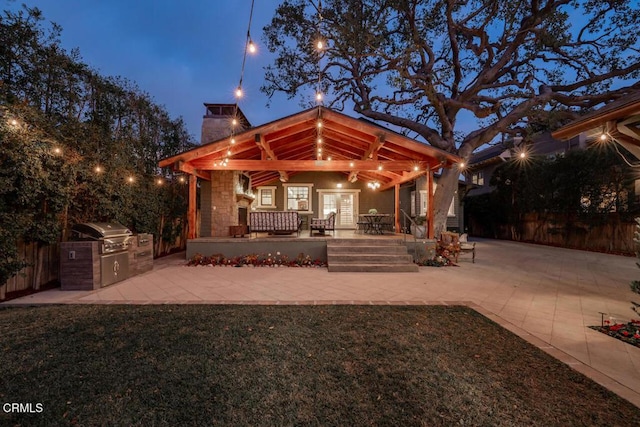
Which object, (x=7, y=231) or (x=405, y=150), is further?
(x=405, y=150)

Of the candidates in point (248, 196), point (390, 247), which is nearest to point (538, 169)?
point (390, 247)

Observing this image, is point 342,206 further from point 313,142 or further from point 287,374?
point 287,374

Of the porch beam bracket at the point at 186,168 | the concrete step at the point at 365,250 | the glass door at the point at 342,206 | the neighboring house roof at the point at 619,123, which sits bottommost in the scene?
the concrete step at the point at 365,250

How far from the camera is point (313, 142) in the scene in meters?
9.75

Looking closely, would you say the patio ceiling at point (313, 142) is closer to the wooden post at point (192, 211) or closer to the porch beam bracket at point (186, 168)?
the porch beam bracket at point (186, 168)

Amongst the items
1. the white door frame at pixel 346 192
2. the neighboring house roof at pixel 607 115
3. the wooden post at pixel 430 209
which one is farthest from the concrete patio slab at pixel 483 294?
the white door frame at pixel 346 192

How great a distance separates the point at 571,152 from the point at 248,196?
13272mm

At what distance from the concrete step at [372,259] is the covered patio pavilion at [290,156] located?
165 cm

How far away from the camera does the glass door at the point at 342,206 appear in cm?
1303

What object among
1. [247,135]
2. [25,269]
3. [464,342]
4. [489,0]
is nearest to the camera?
[464,342]

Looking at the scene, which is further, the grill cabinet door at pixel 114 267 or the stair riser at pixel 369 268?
the stair riser at pixel 369 268

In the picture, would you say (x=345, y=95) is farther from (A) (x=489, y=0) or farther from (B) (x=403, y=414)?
(B) (x=403, y=414)

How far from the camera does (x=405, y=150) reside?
326 inches

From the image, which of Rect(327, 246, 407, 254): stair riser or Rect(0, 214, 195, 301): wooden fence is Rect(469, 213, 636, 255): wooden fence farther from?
Rect(0, 214, 195, 301): wooden fence
